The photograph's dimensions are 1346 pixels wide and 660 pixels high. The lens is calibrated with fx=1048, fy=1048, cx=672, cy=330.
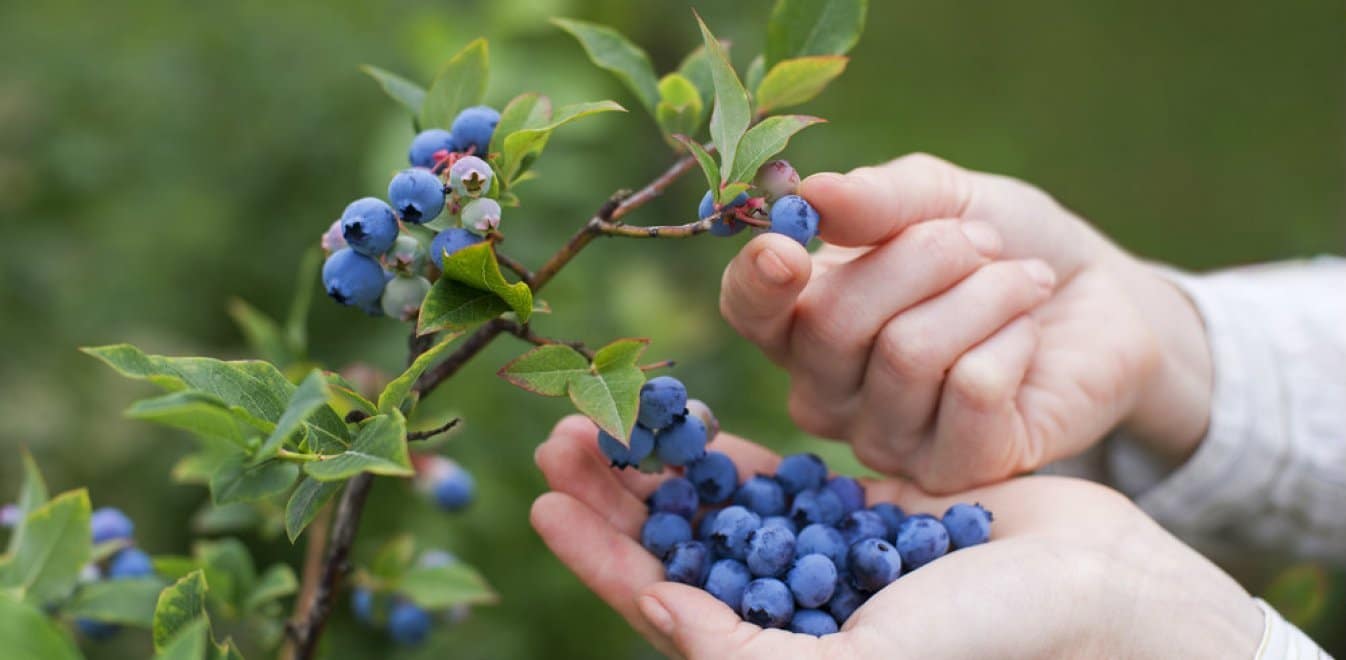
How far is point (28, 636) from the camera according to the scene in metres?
0.59

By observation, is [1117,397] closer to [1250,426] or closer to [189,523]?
[1250,426]

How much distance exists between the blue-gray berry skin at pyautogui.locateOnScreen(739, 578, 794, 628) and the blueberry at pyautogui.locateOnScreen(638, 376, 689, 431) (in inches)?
6.4

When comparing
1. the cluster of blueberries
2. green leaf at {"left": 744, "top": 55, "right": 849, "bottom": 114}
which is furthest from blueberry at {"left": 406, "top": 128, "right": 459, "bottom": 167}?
green leaf at {"left": 744, "top": 55, "right": 849, "bottom": 114}

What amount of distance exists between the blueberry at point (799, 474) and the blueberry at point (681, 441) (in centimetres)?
15

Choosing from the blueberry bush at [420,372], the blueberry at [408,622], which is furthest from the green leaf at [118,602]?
the blueberry at [408,622]

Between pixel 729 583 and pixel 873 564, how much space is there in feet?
0.42

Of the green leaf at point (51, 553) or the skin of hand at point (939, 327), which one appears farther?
the skin of hand at point (939, 327)

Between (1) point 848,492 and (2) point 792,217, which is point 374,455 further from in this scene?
(1) point 848,492

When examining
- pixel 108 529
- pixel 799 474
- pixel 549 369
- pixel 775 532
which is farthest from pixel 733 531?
pixel 108 529

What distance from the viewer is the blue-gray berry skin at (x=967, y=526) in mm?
999

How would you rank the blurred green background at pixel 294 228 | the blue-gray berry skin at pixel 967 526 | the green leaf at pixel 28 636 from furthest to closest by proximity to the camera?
the blurred green background at pixel 294 228
the blue-gray berry skin at pixel 967 526
the green leaf at pixel 28 636

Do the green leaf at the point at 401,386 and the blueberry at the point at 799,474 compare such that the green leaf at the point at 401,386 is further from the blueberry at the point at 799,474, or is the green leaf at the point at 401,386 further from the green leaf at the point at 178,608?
the blueberry at the point at 799,474

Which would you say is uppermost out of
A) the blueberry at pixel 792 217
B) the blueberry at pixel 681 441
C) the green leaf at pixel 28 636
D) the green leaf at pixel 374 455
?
the blueberry at pixel 792 217

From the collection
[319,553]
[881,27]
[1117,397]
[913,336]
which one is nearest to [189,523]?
[319,553]
